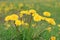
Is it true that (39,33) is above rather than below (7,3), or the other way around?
above

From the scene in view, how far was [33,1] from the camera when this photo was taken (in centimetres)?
1005

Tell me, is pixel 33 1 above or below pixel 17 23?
below

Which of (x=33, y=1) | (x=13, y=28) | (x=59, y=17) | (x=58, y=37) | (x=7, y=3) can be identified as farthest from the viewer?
(x=33, y=1)

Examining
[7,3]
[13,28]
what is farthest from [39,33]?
[7,3]

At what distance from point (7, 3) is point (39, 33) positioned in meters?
5.24

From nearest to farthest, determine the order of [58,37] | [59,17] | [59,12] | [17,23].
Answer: [17,23] → [58,37] → [59,17] → [59,12]

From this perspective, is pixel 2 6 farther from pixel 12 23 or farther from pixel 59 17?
pixel 12 23

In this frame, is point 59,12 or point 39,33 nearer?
point 39,33

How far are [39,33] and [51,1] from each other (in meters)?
6.26

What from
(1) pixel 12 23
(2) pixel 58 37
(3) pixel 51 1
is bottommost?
(3) pixel 51 1

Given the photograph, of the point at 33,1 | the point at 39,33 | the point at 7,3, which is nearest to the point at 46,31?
the point at 39,33

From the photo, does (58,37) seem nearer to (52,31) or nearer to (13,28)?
(52,31)

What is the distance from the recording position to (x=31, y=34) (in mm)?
4152

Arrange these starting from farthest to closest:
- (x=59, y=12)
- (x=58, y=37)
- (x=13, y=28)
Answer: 1. (x=59, y=12)
2. (x=58, y=37)
3. (x=13, y=28)
